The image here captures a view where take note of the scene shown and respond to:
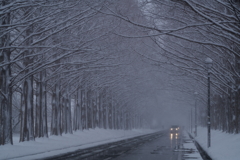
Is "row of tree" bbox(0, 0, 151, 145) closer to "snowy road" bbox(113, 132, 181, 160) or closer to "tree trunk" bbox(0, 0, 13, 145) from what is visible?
"tree trunk" bbox(0, 0, 13, 145)

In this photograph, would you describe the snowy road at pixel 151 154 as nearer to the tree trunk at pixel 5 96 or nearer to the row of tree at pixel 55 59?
A: the tree trunk at pixel 5 96

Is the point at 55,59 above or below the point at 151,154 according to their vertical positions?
above

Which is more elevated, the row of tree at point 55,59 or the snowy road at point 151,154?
the row of tree at point 55,59

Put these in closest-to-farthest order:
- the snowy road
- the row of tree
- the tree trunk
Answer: the snowy road → the row of tree → the tree trunk

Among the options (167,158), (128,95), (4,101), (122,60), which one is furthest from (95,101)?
(167,158)

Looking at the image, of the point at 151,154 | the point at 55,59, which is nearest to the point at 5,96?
the point at 55,59

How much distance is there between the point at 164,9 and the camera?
75.7ft

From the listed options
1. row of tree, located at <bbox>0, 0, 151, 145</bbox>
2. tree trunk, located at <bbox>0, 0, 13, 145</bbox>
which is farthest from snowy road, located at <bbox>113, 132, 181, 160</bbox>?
row of tree, located at <bbox>0, 0, 151, 145</bbox>

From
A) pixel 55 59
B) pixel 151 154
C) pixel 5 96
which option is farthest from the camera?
pixel 55 59

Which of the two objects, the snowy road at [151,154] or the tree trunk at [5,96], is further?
the tree trunk at [5,96]

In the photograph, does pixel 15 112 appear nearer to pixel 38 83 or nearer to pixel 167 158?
pixel 38 83

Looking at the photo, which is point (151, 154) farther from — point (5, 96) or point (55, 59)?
point (5, 96)

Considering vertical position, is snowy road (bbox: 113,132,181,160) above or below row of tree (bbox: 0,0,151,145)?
below

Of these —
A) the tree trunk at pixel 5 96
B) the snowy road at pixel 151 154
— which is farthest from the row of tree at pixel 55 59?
the snowy road at pixel 151 154
